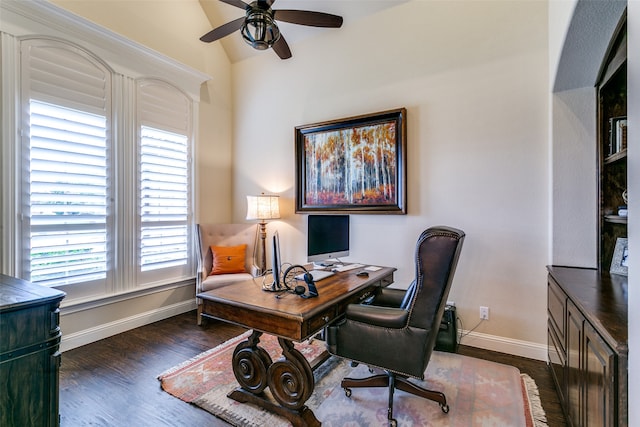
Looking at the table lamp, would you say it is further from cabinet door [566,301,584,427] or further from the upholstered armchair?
cabinet door [566,301,584,427]

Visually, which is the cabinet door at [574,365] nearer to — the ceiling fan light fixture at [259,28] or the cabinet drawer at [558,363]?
the cabinet drawer at [558,363]

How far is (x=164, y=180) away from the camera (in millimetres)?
3453

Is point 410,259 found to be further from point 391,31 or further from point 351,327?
point 391,31

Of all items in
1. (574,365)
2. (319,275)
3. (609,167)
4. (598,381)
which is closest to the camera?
(598,381)

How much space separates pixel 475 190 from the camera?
2.74 metres

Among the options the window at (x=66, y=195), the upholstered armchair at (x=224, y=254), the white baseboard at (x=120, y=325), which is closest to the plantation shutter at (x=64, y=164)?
the window at (x=66, y=195)

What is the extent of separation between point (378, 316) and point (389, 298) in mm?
560

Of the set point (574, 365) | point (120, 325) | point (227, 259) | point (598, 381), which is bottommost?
point (120, 325)

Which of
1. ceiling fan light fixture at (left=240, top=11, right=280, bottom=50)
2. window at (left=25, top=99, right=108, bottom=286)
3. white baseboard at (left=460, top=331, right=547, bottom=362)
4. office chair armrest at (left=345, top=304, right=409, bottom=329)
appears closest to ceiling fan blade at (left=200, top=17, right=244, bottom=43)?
ceiling fan light fixture at (left=240, top=11, right=280, bottom=50)

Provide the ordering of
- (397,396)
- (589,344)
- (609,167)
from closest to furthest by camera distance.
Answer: (589,344) → (397,396) → (609,167)

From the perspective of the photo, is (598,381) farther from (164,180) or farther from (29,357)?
(164,180)

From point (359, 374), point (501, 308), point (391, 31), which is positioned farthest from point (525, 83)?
point (359, 374)

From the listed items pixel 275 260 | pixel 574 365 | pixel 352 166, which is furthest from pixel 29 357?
pixel 352 166

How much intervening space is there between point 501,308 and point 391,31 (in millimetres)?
2932
